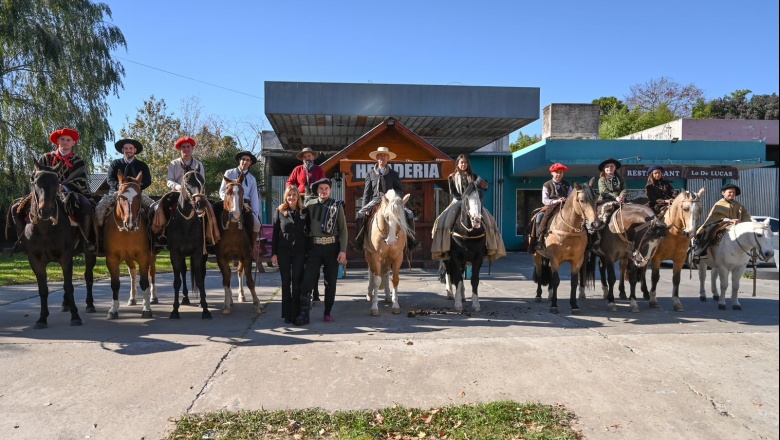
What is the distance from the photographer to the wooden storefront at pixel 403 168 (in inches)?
503

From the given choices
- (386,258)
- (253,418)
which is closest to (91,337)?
(253,418)

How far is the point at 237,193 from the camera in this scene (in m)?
7.91

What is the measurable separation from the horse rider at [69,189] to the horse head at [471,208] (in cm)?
574

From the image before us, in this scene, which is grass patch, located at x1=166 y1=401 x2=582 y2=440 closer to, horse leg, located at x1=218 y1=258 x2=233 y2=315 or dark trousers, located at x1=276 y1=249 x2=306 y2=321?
dark trousers, located at x1=276 y1=249 x2=306 y2=321

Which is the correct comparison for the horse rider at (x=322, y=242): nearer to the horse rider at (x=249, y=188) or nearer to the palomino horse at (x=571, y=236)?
the horse rider at (x=249, y=188)

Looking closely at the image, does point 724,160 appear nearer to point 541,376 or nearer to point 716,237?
point 716,237

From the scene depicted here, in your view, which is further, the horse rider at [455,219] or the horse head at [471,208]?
the horse rider at [455,219]

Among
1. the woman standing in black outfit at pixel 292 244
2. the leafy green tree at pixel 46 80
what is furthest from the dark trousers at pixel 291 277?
the leafy green tree at pixel 46 80

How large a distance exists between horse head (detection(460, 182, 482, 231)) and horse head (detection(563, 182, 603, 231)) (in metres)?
1.52

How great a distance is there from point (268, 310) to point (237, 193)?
7.01ft

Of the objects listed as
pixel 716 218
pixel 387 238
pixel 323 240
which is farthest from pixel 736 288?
pixel 323 240

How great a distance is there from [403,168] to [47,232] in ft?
25.1

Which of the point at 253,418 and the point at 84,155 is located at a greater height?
the point at 84,155

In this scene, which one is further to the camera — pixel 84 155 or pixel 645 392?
pixel 84 155
